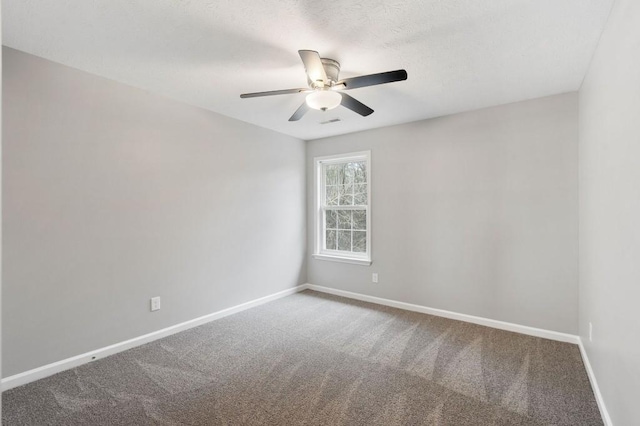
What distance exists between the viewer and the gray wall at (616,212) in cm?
168

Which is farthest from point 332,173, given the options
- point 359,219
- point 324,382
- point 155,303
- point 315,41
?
point 324,382

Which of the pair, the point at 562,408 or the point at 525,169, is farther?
the point at 525,169

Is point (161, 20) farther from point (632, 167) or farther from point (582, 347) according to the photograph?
point (582, 347)

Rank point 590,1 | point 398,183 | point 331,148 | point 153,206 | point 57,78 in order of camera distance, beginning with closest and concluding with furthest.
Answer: point 590,1 → point 57,78 → point 153,206 → point 398,183 → point 331,148

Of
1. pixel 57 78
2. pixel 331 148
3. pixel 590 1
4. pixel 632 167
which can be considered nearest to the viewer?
pixel 632 167

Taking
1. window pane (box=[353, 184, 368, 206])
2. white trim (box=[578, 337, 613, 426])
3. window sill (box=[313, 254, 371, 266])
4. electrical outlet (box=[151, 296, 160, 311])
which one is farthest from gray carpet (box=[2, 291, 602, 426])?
window pane (box=[353, 184, 368, 206])

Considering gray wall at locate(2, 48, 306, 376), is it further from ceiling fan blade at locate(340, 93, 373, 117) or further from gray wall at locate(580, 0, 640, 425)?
gray wall at locate(580, 0, 640, 425)

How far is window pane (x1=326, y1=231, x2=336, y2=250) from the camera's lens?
5.07 metres

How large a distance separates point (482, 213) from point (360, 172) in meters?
1.71

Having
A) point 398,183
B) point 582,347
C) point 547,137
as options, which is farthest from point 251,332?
point 547,137

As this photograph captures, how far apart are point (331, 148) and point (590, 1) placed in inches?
130

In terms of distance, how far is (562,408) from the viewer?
7.48 ft

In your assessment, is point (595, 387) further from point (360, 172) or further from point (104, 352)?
point (104, 352)

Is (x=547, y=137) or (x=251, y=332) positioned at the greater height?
(x=547, y=137)
